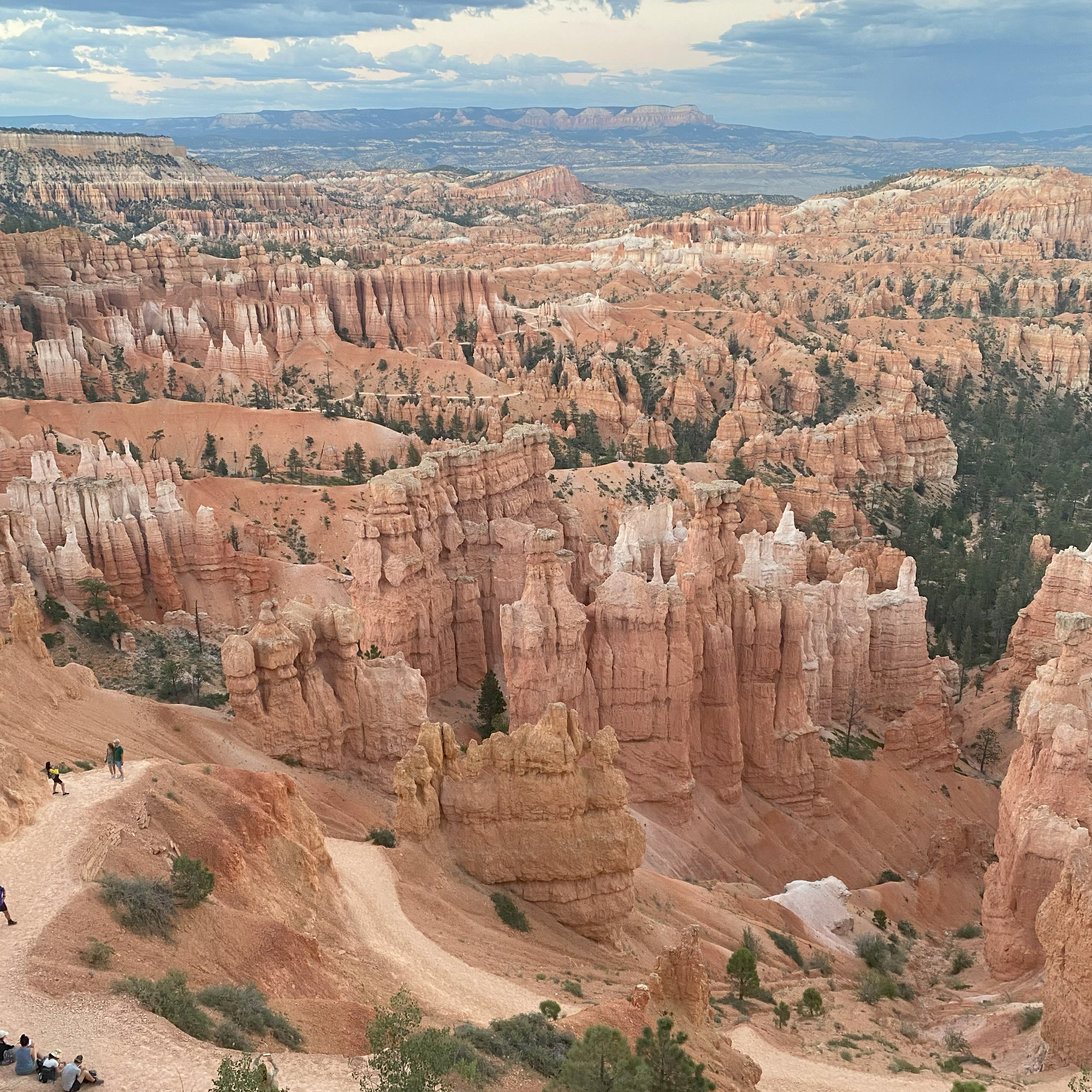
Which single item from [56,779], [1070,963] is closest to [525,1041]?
[56,779]

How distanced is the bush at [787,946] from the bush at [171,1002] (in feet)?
55.9

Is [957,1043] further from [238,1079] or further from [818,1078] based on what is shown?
[238,1079]

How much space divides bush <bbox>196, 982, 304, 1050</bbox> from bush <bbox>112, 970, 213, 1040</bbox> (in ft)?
0.89

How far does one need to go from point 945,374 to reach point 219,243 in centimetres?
8428

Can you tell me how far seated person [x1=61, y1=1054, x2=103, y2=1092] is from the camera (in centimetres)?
1069

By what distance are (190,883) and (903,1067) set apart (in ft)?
41.7

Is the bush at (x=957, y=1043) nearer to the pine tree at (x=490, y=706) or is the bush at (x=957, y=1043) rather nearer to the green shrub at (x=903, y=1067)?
the green shrub at (x=903, y=1067)

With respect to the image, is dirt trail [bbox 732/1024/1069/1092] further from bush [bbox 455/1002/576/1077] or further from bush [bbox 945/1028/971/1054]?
bush [bbox 455/1002/576/1077]

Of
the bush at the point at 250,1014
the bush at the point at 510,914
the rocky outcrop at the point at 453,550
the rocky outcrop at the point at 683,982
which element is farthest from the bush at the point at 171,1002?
the rocky outcrop at the point at 453,550

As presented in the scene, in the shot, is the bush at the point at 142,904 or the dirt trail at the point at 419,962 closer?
the bush at the point at 142,904

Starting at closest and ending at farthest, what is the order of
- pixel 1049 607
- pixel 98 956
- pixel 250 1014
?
pixel 250 1014
pixel 98 956
pixel 1049 607

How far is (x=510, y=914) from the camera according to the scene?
67.7 feet

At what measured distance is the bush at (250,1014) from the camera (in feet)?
41.3

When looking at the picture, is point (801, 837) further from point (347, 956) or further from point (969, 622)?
point (969, 622)
